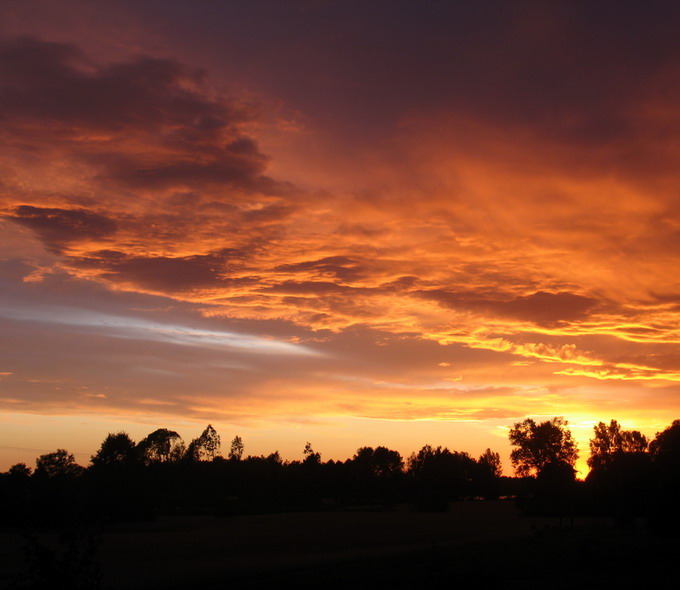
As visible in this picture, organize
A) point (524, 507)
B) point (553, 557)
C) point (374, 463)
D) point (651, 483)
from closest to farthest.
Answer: point (553, 557), point (651, 483), point (524, 507), point (374, 463)

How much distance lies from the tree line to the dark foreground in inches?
180

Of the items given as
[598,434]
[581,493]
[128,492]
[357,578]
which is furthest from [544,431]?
[357,578]

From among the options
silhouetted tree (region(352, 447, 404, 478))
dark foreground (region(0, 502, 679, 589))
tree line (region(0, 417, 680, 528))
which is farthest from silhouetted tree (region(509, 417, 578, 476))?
silhouetted tree (region(352, 447, 404, 478))

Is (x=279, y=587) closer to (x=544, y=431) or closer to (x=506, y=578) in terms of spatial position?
(x=506, y=578)

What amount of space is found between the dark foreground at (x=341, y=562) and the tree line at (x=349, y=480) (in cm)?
458

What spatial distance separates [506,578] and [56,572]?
1819cm

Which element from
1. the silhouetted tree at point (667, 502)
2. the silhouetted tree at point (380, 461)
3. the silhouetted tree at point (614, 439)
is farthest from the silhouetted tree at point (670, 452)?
the silhouetted tree at point (380, 461)

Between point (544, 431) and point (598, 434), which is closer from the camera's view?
point (544, 431)

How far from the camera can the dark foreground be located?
35.1 feet

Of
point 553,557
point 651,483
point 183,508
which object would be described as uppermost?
point 651,483

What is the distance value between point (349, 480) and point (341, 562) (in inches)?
3938

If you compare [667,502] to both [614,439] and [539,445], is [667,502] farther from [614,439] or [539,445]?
[614,439]

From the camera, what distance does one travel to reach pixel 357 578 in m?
23.7

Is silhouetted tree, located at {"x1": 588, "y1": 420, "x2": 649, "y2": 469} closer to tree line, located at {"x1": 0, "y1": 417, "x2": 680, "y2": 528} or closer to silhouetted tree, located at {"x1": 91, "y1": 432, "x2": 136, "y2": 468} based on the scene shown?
tree line, located at {"x1": 0, "y1": 417, "x2": 680, "y2": 528}
